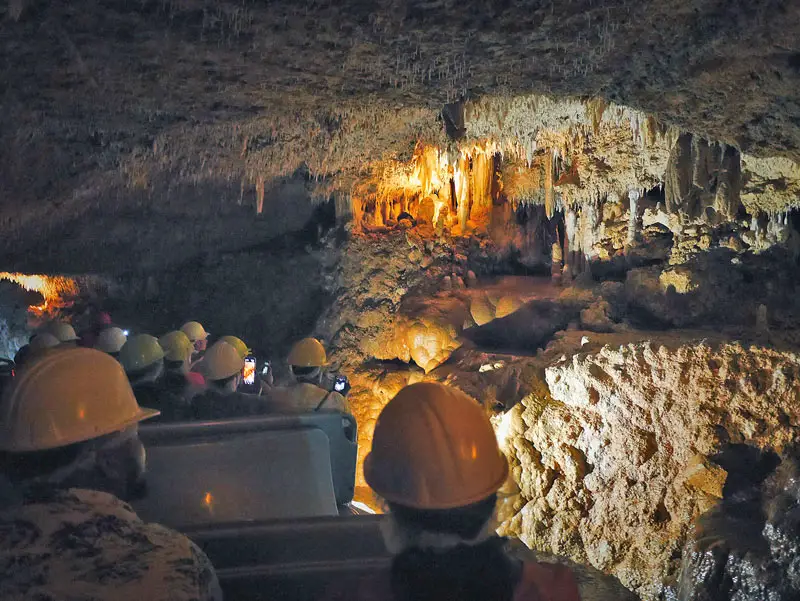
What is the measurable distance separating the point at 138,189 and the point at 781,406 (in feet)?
22.4

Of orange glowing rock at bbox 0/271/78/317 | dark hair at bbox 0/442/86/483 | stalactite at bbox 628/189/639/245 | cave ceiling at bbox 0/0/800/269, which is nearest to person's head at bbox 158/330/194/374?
cave ceiling at bbox 0/0/800/269

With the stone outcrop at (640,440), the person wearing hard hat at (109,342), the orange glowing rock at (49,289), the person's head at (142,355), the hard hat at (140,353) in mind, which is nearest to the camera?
the stone outcrop at (640,440)

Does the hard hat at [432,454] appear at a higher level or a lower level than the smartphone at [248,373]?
higher

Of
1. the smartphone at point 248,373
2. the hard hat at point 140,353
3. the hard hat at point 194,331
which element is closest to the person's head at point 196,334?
the hard hat at point 194,331

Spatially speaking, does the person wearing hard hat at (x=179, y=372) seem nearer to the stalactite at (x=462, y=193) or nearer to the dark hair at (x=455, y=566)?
the dark hair at (x=455, y=566)

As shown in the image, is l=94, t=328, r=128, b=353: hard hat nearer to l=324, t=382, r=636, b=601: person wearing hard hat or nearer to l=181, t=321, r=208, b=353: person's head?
l=181, t=321, r=208, b=353: person's head

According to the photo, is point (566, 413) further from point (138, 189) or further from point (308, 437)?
point (138, 189)

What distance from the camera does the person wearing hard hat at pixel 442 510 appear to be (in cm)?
159

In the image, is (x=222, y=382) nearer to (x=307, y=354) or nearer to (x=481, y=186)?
(x=307, y=354)

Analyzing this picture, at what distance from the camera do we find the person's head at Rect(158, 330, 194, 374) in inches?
204

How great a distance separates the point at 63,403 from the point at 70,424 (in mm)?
83

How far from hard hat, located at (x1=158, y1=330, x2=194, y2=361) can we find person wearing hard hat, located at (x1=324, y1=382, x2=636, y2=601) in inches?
158

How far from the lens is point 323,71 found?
13.4 ft

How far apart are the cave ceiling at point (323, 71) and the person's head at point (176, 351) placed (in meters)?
1.63
